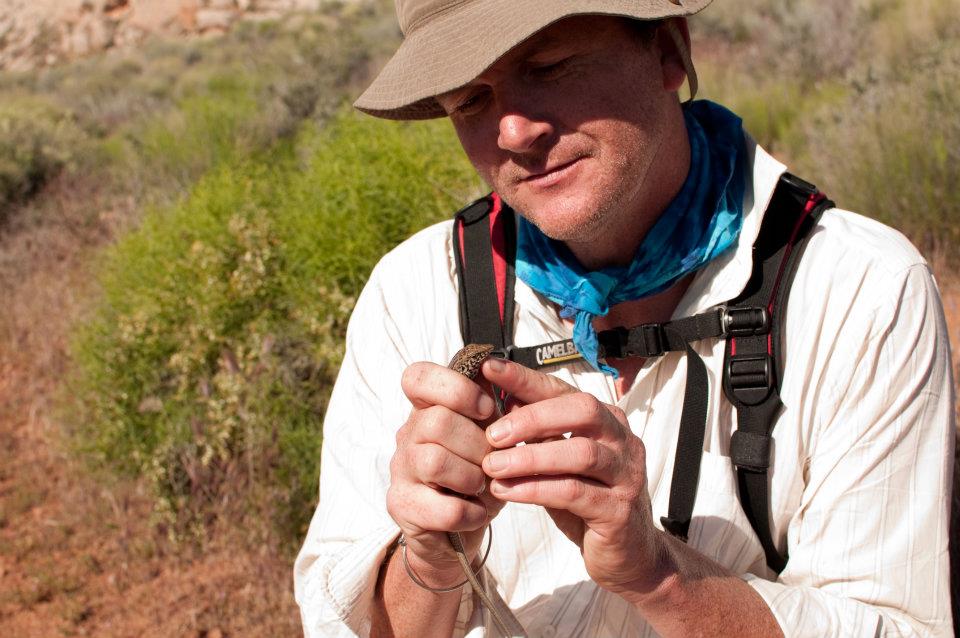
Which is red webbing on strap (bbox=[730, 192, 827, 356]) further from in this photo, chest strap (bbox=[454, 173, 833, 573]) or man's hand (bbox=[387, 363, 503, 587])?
man's hand (bbox=[387, 363, 503, 587])

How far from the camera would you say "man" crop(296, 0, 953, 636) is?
150 cm

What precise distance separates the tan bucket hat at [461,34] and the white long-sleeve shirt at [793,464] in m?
0.44

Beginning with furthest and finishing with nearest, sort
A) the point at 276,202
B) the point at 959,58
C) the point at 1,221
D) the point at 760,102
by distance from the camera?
the point at 1,221
the point at 760,102
the point at 959,58
the point at 276,202

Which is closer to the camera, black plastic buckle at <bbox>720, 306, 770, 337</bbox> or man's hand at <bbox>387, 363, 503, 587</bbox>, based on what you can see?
man's hand at <bbox>387, 363, 503, 587</bbox>

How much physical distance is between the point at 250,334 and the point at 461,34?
3.10 meters

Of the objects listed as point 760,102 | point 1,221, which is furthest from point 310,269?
point 1,221

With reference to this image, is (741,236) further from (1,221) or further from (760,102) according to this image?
(1,221)

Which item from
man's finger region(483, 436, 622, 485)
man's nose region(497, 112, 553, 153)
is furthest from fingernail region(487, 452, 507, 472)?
man's nose region(497, 112, 553, 153)

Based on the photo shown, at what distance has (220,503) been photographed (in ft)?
14.5

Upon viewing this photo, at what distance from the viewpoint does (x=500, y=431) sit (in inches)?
50.8

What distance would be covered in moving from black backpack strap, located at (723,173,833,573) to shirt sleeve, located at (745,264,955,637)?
10cm

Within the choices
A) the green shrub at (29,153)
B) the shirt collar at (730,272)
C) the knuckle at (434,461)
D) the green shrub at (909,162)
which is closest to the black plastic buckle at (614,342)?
the shirt collar at (730,272)

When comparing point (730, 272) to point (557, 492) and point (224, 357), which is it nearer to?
point (557, 492)

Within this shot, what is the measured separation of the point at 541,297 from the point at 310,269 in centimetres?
255
